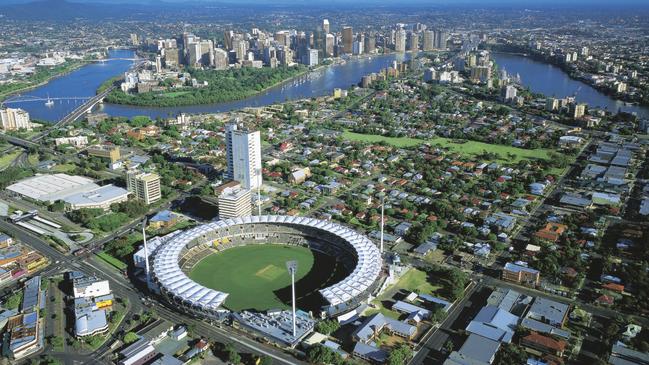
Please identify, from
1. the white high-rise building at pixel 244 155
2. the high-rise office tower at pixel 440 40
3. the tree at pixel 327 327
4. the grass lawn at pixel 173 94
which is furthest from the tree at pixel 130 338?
the high-rise office tower at pixel 440 40

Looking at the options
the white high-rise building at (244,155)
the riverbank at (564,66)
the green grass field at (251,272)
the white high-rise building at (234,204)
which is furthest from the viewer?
the riverbank at (564,66)

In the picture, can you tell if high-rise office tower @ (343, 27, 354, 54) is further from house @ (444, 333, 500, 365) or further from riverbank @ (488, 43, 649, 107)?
house @ (444, 333, 500, 365)

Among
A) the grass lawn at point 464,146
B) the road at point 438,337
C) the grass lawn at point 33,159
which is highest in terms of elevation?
the grass lawn at point 464,146

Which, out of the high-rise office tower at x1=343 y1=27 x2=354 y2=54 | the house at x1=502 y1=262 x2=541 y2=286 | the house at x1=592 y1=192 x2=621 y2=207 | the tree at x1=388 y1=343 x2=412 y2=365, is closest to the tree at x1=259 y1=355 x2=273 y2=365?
the tree at x1=388 y1=343 x2=412 y2=365

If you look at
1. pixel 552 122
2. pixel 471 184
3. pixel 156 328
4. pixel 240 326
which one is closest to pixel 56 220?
pixel 156 328

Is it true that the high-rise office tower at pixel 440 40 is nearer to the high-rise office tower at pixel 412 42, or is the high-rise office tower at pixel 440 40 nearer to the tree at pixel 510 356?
the high-rise office tower at pixel 412 42

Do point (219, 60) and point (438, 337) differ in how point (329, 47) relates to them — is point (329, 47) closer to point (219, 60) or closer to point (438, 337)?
point (219, 60)

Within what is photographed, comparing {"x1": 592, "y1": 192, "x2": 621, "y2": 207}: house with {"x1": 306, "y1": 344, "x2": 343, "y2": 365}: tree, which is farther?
{"x1": 592, "y1": 192, "x2": 621, "y2": 207}: house
